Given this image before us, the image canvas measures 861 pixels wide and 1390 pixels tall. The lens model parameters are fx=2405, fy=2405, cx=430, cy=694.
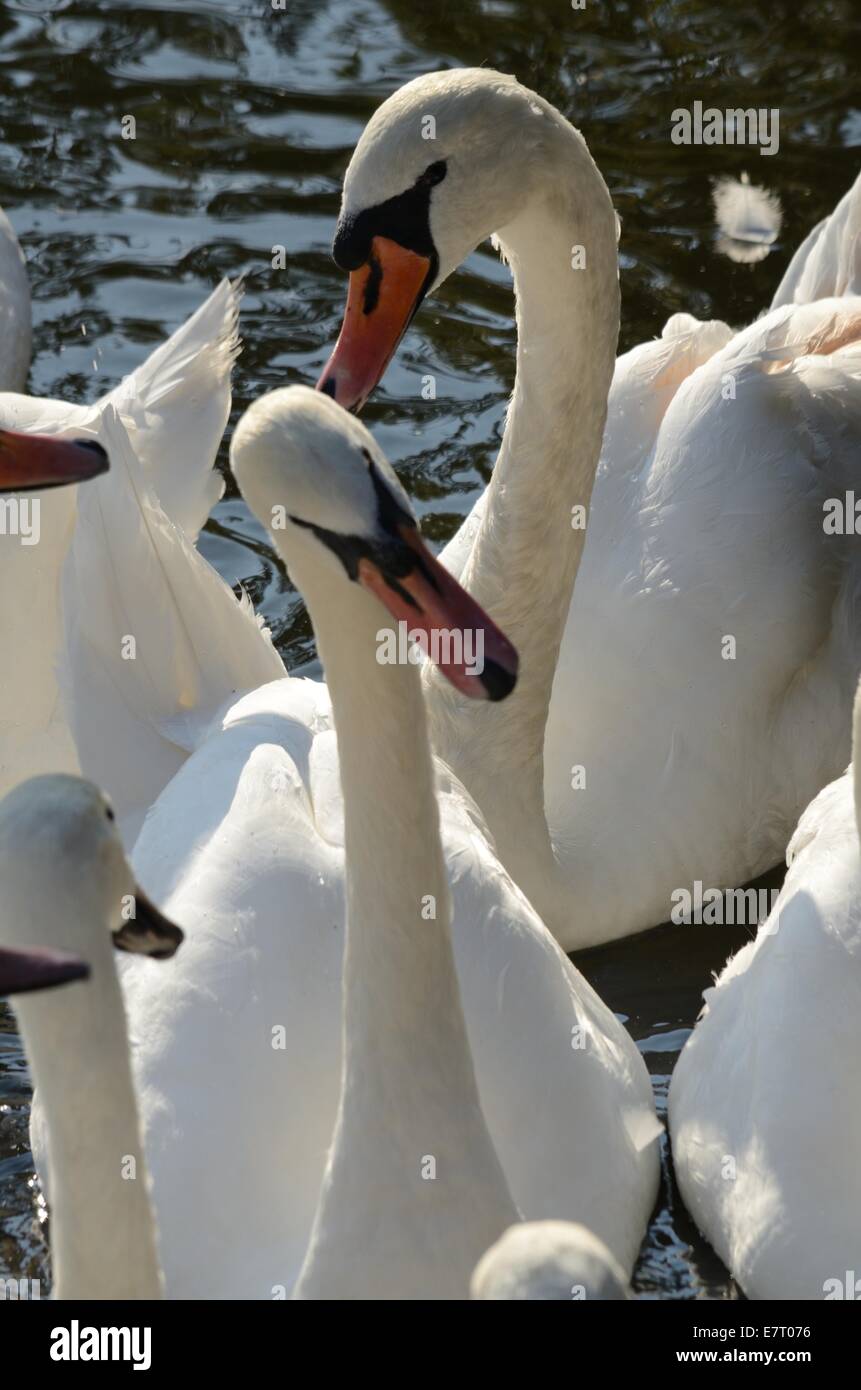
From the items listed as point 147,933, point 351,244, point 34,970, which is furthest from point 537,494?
point 34,970

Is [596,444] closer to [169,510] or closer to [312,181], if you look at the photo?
[169,510]

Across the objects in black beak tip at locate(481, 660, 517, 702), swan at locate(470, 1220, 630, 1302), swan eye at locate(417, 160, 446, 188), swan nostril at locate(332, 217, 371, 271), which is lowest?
swan at locate(470, 1220, 630, 1302)

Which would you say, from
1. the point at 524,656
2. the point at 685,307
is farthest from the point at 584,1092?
the point at 685,307

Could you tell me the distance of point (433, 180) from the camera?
5.43 metres

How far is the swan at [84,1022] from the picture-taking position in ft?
12.6

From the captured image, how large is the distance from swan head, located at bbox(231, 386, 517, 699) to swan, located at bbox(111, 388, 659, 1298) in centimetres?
7

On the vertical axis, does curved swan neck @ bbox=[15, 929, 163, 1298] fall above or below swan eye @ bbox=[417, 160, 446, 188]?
below

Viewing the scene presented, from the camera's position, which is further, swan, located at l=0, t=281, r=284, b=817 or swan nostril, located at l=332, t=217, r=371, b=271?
swan, located at l=0, t=281, r=284, b=817

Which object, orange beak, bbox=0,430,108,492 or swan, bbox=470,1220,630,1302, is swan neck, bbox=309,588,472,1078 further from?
swan, bbox=470,1220,630,1302

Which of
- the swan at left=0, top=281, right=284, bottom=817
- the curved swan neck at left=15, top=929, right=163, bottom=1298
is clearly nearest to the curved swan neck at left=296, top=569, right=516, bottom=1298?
the curved swan neck at left=15, top=929, right=163, bottom=1298

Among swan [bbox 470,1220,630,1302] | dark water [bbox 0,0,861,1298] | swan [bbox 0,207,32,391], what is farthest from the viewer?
dark water [bbox 0,0,861,1298]

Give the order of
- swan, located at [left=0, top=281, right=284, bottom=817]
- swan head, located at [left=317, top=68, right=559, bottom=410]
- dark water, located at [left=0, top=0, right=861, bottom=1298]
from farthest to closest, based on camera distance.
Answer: dark water, located at [left=0, top=0, right=861, bottom=1298] → swan, located at [left=0, top=281, right=284, bottom=817] → swan head, located at [left=317, top=68, right=559, bottom=410]

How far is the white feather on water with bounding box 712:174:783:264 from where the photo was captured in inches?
361

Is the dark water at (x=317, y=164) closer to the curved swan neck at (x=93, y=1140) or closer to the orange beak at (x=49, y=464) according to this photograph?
the orange beak at (x=49, y=464)
